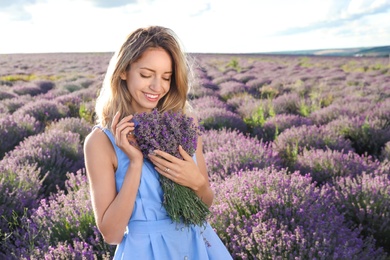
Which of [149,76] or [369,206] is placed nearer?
[149,76]

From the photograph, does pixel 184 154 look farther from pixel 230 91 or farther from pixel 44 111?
pixel 230 91

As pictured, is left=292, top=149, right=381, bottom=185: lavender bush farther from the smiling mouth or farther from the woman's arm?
the woman's arm

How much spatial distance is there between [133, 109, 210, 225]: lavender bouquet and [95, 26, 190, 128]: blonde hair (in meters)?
0.16

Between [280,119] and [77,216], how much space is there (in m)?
4.40

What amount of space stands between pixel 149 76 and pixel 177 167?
0.45 metres

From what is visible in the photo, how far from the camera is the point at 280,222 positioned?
269cm

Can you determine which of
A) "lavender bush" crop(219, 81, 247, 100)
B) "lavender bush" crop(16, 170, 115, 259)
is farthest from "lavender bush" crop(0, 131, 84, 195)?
"lavender bush" crop(219, 81, 247, 100)

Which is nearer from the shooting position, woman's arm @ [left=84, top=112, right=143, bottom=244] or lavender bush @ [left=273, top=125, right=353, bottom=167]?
woman's arm @ [left=84, top=112, right=143, bottom=244]

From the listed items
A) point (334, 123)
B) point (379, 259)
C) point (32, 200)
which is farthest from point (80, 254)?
point (334, 123)

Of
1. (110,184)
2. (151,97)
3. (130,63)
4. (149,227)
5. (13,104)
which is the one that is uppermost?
(130,63)

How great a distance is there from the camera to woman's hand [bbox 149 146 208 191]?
1.66 meters

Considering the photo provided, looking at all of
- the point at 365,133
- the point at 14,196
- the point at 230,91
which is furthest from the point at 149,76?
the point at 230,91

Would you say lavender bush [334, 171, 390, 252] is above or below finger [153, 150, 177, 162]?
below

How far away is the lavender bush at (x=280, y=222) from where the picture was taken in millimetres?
2414
